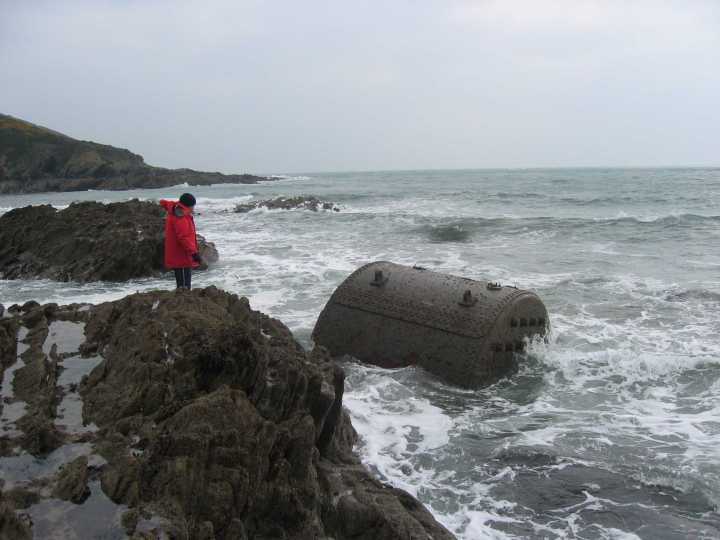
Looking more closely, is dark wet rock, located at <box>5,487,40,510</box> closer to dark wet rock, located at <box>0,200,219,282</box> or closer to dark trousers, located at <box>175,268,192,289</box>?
dark trousers, located at <box>175,268,192,289</box>

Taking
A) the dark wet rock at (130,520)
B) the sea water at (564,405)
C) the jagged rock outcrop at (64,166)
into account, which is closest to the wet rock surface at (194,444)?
the dark wet rock at (130,520)

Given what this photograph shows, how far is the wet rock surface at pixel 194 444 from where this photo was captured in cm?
242

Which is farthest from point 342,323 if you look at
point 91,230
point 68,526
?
point 91,230

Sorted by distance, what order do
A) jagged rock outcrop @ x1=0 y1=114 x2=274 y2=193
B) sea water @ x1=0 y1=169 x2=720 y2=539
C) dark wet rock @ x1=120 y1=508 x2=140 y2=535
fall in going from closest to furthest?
1. dark wet rock @ x1=120 y1=508 x2=140 y2=535
2. sea water @ x1=0 y1=169 x2=720 y2=539
3. jagged rock outcrop @ x1=0 y1=114 x2=274 y2=193

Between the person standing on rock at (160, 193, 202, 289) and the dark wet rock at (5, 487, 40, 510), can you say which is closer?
the dark wet rock at (5, 487, 40, 510)

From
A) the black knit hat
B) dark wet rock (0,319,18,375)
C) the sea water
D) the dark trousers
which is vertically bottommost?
the sea water

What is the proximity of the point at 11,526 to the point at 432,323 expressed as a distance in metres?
4.10

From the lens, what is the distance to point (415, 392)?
542cm

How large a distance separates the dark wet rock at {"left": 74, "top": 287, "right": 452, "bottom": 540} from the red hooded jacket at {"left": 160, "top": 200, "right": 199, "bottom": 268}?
2.08 metres

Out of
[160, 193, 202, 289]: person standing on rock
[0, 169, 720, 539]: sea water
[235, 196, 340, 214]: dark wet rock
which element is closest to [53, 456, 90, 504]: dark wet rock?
[0, 169, 720, 539]: sea water

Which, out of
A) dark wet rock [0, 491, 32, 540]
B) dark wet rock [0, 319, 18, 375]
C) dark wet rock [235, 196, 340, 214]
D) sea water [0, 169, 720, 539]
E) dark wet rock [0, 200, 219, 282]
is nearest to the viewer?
dark wet rock [0, 491, 32, 540]

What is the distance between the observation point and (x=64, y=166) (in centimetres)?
6831

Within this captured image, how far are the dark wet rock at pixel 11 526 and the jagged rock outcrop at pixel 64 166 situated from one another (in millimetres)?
65797

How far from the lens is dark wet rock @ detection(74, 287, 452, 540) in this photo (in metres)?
2.50
